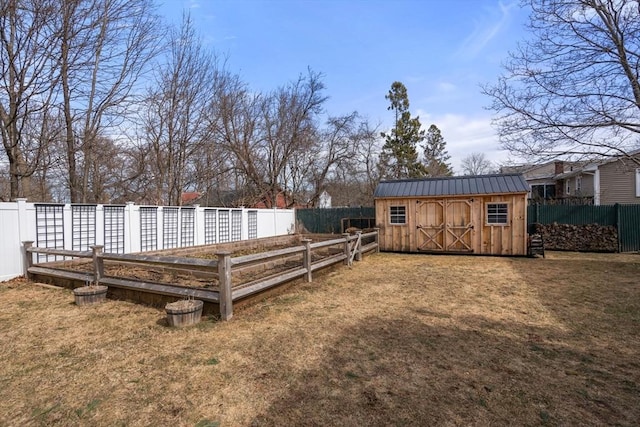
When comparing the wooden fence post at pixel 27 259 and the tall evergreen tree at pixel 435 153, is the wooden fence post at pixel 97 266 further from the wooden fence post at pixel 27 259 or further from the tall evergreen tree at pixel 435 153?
the tall evergreen tree at pixel 435 153

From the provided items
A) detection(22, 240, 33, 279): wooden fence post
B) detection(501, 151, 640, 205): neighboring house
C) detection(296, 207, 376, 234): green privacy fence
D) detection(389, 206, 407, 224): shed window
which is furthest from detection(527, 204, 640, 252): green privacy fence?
detection(22, 240, 33, 279): wooden fence post

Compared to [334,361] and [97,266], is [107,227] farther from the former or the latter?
[334,361]

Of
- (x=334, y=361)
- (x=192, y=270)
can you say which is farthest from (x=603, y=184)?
(x=192, y=270)

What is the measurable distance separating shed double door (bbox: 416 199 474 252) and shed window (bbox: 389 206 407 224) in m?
0.55

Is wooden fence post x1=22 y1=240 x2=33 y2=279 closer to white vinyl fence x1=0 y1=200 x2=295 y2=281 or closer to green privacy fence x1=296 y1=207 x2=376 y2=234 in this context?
white vinyl fence x1=0 y1=200 x2=295 y2=281

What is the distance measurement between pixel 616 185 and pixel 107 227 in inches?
872

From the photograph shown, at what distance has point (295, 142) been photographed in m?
22.1

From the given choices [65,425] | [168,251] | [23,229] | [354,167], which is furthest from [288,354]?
[354,167]

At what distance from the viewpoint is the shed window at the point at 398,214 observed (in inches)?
532

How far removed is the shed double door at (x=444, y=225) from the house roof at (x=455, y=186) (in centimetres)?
39

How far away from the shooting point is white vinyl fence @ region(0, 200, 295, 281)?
7191 millimetres

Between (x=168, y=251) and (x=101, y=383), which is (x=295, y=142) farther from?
(x=101, y=383)

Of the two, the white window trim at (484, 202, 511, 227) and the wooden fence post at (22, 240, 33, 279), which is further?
the white window trim at (484, 202, 511, 227)

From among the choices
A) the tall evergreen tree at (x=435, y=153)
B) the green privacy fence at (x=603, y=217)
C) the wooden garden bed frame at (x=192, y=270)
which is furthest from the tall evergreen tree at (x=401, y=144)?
the wooden garden bed frame at (x=192, y=270)
